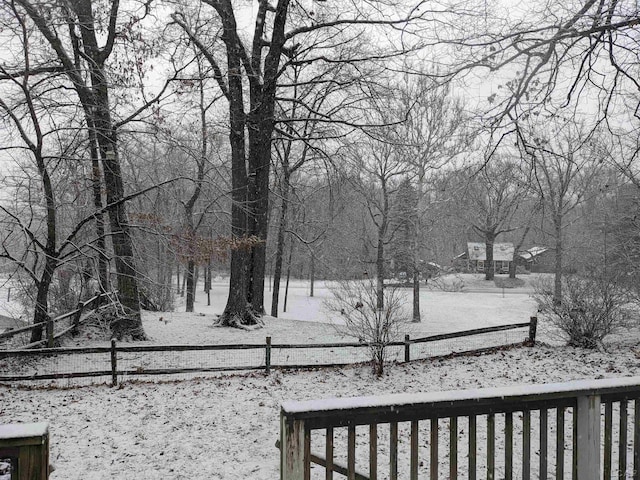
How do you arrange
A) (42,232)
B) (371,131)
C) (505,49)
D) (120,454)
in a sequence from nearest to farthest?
(505,49) < (120,454) < (42,232) < (371,131)

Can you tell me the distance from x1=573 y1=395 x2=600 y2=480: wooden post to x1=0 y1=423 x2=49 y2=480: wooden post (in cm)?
261

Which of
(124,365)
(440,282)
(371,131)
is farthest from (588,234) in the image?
(124,365)

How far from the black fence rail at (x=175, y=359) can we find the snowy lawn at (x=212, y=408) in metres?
0.38

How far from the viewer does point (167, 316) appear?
627 inches

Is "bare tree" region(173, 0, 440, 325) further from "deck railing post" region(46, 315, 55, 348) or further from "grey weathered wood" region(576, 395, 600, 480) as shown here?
"grey weathered wood" region(576, 395, 600, 480)

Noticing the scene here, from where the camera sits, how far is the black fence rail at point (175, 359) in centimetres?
915

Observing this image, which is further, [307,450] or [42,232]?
[42,232]

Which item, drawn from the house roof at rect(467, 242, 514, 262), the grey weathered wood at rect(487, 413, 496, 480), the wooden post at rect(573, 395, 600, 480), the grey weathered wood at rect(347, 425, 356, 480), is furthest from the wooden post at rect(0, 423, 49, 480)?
the house roof at rect(467, 242, 514, 262)

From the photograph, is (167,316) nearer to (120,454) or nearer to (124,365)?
(124,365)

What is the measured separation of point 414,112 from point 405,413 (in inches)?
812

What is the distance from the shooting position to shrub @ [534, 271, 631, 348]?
1107cm

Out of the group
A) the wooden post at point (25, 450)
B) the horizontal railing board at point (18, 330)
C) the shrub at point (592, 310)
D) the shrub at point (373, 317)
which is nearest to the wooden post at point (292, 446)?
the wooden post at point (25, 450)

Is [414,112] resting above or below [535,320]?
above

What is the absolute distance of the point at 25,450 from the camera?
1.93 m
